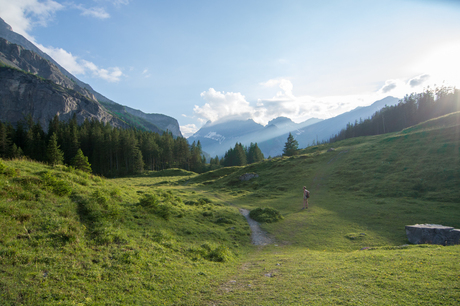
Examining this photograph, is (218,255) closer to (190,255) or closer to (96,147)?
(190,255)

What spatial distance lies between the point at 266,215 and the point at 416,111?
12589 cm

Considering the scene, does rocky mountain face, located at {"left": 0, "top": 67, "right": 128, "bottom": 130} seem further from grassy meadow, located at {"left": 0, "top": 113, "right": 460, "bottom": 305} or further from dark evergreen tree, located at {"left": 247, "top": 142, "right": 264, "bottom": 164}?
grassy meadow, located at {"left": 0, "top": 113, "right": 460, "bottom": 305}

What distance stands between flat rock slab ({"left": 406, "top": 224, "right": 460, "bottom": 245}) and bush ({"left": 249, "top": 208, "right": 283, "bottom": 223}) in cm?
1068

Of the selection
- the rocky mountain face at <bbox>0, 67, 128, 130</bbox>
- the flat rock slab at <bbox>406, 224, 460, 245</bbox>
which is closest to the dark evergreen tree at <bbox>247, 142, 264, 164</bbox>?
the flat rock slab at <bbox>406, 224, 460, 245</bbox>

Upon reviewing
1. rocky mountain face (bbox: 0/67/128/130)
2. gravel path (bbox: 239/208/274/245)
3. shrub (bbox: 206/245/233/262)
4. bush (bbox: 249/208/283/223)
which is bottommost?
gravel path (bbox: 239/208/274/245)

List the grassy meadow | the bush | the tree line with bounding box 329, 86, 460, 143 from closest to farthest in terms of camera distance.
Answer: the grassy meadow
the bush
the tree line with bounding box 329, 86, 460, 143

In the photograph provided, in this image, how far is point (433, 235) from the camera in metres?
12.9

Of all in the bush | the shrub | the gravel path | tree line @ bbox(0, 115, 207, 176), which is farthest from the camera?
tree line @ bbox(0, 115, 207, 176)

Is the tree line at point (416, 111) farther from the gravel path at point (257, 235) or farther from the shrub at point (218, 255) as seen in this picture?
the shrub at point (218, 255)

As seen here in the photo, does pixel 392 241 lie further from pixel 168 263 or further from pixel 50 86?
pixel 50 86

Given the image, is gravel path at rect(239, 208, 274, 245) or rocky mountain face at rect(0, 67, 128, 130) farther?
rocky mountain face at rect(0, 67, 128, 130)

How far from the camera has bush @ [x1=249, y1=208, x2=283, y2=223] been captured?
20.5m

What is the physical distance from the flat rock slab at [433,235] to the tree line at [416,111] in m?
117

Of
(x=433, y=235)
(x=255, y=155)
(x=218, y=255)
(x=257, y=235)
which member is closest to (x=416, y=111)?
(x=255, y=155)
